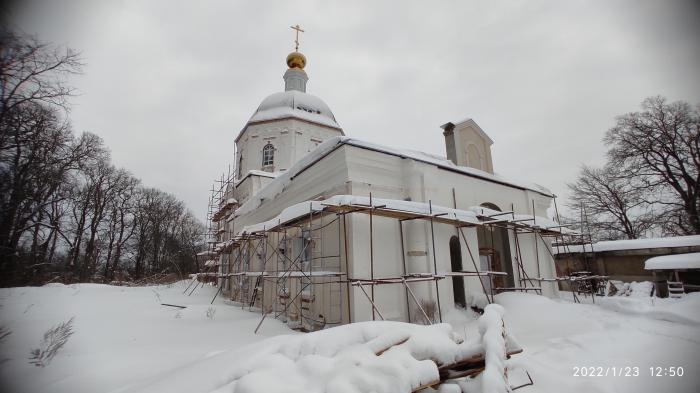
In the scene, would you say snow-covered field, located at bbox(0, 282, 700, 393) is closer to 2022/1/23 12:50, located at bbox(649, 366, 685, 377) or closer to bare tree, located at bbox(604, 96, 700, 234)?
2022/1/23 12:50, located at bbox(649, 366, 685, 377)

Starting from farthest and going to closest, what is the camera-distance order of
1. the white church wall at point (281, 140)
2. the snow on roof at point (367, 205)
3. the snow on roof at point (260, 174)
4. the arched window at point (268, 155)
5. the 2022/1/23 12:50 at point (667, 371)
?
the arched window at point (268, 155), the white church wall at point (281, 140), the snow on roof at point (260, 174), the snow on roof at point (367, 205), the 2022/1/23 12:50 at point (667, 371)

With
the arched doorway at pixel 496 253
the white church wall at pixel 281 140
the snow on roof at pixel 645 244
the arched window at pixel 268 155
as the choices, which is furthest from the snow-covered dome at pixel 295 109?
the snow on roof at pixel 645 244

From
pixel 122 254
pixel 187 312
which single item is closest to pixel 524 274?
pixel 187 312

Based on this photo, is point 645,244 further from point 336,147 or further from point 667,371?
point 336,147

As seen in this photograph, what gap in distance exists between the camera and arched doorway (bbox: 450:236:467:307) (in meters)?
11.5

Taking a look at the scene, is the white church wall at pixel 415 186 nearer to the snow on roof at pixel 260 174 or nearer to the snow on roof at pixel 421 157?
the snow on roof at pixel 421 157

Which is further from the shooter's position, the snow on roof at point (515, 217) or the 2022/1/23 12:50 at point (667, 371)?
the snow on roof at point (515, 217)

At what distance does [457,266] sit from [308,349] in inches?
354

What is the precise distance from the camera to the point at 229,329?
9.02 metres

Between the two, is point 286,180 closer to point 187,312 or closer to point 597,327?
point 187,312

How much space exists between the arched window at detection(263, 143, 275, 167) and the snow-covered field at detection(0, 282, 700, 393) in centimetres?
1023

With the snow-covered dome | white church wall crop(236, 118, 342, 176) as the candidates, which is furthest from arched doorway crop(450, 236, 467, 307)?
the snow-covered dome

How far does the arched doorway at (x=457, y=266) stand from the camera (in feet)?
37.6

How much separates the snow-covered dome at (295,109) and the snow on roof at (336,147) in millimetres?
6482
